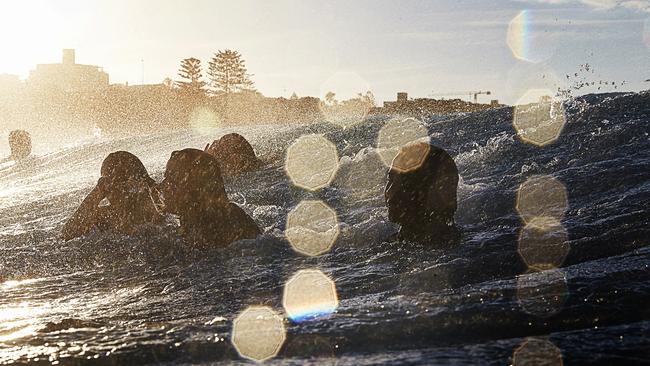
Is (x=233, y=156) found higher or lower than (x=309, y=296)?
higher

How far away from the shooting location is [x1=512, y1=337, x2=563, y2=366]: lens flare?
4.12m

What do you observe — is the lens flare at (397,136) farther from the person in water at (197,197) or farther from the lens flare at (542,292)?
the lens flare at (542,292)

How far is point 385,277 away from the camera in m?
7.76

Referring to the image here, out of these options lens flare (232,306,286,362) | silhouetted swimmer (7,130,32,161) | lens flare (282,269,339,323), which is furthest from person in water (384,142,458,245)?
silhouetted swimmer (7,130,32,161)

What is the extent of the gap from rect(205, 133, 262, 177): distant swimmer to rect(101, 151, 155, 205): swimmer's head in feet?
22.8

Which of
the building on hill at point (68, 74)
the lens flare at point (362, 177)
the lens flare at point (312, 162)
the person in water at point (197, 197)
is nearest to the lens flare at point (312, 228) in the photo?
the lens flare at point (362, 177)

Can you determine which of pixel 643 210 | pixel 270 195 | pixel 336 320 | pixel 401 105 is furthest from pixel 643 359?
pixel 401 105

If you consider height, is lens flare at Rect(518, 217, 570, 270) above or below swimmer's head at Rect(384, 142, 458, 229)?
below

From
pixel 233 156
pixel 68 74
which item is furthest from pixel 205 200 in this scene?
pixel 68 74

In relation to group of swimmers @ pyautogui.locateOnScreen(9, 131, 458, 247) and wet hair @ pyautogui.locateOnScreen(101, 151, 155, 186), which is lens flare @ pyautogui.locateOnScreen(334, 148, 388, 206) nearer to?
group of swimmers @ pyautogui.locateOnScreen(9, 131, 458, 247)

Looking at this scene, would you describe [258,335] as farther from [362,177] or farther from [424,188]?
[362,177]

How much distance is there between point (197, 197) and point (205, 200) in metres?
0.14

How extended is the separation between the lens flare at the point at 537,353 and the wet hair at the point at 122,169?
31.6 ft

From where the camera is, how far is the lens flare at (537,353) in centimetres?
412
